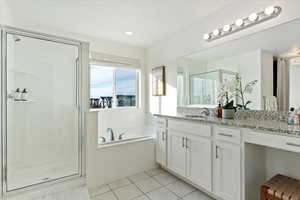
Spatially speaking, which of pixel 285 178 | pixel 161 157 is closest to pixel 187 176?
pixel 161 157

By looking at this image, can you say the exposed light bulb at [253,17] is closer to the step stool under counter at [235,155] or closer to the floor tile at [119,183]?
the step stool under counter at [235,155]

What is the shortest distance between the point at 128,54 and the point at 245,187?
10.2 ft

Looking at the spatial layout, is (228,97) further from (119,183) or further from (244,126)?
(119,183)

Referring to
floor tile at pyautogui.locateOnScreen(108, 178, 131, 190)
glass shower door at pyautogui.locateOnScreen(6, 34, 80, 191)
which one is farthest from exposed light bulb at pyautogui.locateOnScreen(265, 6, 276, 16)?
floor tile at pyautogui.locateOnScreen(108, 178, 131, 190)

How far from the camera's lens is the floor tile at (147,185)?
211 cm

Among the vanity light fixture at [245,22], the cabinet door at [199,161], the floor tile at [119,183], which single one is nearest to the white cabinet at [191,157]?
the cabinet door at [199,161]

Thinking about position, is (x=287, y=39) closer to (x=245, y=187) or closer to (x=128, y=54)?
(x=245, y=187)

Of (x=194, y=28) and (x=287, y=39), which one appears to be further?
(x=194, y=28)

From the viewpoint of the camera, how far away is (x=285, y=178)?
149 centimetres

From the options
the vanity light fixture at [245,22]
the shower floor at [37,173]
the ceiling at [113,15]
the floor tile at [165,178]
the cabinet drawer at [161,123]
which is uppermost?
the ceiling at [113,15]

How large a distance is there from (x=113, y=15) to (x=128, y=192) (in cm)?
238

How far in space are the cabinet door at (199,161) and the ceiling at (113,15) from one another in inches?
66.9

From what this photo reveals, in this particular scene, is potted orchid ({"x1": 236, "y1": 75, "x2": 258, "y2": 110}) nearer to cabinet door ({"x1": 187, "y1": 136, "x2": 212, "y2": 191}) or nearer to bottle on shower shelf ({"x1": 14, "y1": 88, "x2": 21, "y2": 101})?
cabinet door ({"x1": 187, "y1": 136, "x2": 212, "y2": 191})

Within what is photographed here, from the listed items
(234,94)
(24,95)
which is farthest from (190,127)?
(24,95)
